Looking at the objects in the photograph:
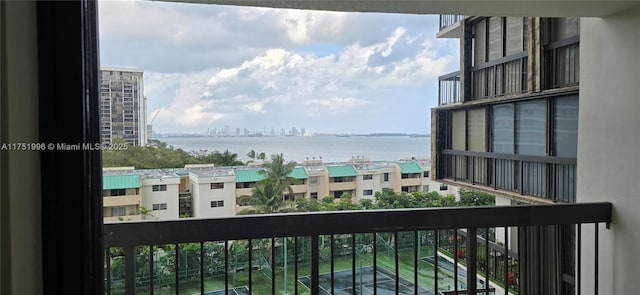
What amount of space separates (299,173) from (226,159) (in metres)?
0.35

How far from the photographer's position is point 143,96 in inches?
66.8

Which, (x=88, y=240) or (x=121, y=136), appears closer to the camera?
(x=88, y=240)

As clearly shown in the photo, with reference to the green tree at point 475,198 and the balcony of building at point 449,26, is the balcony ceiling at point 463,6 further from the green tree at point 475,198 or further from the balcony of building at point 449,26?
the green tree at point 475,198

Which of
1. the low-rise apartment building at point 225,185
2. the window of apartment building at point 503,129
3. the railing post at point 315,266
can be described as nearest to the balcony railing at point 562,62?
the window of apartment building at point 503,129

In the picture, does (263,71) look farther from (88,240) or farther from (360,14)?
(88,240)

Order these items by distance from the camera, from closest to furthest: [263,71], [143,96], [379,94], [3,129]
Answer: [3,129]
[143,96]
[263,71]
[379,94]

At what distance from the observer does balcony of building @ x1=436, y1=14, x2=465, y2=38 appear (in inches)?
79.0

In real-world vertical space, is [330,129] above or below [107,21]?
below

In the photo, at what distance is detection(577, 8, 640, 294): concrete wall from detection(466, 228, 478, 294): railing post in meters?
0.68

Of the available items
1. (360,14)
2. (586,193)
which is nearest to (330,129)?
(360,14)

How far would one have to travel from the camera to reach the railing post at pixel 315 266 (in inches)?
67.4

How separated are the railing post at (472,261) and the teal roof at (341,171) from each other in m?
0.62

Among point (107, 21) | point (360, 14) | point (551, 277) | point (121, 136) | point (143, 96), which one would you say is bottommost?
point (551, 277)

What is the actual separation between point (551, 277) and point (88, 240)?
2.20 metres
